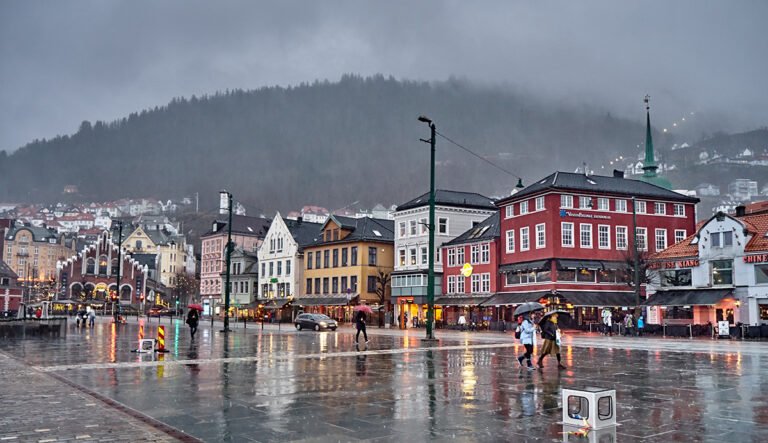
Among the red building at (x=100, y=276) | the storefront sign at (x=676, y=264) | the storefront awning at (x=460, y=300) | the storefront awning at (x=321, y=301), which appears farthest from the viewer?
the red building at (x=100, y=276)

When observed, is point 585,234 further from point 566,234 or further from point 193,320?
point 193,320

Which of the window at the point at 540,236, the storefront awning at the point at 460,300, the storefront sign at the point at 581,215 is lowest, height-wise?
the storefront awning at the point at 460,300

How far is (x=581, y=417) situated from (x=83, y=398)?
377 inches

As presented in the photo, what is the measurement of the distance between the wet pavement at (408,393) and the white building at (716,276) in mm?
24481

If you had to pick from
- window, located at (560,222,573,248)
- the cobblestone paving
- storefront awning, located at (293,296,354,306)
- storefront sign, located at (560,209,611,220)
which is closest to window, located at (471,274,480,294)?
window, located at (560,222,573,248)

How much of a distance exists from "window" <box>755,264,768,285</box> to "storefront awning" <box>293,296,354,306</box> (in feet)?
142

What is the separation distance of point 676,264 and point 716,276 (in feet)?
12.1

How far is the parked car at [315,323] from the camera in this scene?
55.2 meters

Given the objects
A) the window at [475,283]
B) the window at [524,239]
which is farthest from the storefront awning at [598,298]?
the window at [475,283]

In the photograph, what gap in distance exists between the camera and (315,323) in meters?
55.5

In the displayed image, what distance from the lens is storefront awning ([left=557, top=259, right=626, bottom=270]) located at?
57406 mm

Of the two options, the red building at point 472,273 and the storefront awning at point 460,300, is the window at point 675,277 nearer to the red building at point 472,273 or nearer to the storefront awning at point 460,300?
the red building at point 472,273

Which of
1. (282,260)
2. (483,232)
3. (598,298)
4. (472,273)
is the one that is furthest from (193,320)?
(282,260)

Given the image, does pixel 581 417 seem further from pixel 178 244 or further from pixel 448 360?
pixel 178 244
